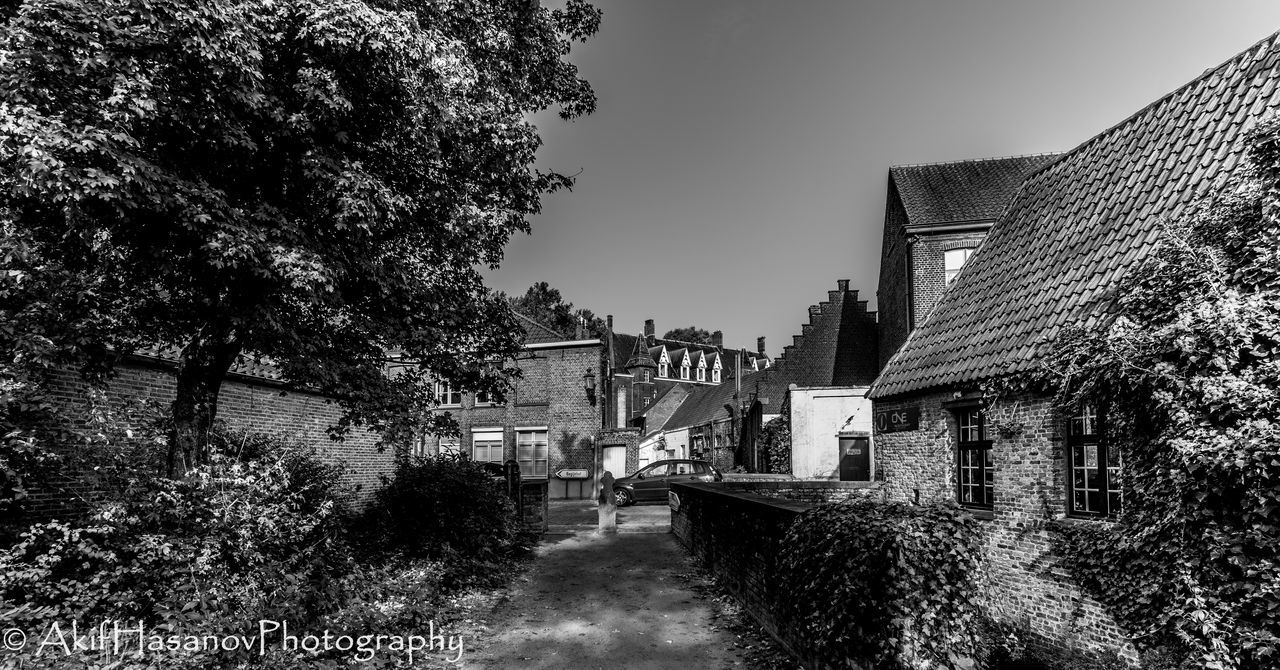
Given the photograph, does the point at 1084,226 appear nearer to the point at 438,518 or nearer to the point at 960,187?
the point at 438,518

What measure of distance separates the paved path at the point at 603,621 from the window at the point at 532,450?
16.4 meters

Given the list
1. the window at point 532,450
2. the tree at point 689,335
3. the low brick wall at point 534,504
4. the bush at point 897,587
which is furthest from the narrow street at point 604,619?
the tree at point 689,335

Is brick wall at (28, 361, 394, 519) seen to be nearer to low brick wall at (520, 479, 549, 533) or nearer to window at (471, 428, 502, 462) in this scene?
low brick wall at (520, 479, 549, 533)

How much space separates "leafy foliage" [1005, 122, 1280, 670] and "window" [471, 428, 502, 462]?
26.8 meters

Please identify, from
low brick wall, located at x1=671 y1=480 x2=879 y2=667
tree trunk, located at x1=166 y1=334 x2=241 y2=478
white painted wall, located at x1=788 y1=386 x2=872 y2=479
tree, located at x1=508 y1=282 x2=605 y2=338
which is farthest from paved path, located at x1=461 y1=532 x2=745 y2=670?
tree, located at x1=508 y1=282 x2=605 y2=338

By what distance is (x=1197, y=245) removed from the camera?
6332mm

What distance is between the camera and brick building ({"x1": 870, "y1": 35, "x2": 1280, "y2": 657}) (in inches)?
307

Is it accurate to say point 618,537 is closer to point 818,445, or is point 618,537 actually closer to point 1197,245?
point 818,445

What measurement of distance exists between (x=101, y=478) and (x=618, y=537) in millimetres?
12101

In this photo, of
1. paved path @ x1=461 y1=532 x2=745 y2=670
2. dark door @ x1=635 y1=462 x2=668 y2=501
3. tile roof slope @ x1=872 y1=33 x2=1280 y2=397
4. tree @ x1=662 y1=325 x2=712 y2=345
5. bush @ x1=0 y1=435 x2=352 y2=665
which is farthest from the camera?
tree @ x1=662 y1=325 x2=712 y2=345

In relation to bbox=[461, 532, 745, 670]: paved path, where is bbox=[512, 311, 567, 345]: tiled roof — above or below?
above

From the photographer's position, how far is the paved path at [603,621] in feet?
25.5

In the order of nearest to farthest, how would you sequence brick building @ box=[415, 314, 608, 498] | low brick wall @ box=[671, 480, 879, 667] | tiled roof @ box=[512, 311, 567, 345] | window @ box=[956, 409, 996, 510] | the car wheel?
low brick wall @ box=[671, 480, 879, 667] < window @ box=[956, 409, 996, 510] < the car wheel < brick building @ box=[415, 314, 608, 498] < tiled roof @ box=[512, 311, 567, 345]

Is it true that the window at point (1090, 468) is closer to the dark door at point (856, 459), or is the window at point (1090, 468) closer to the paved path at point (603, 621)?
the paved path at point (603, 621)
